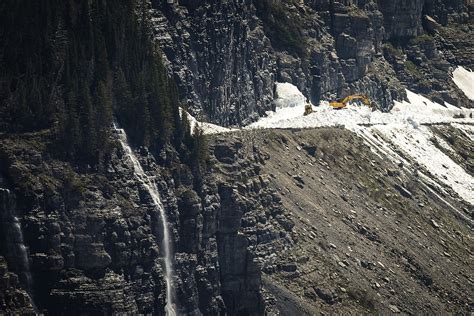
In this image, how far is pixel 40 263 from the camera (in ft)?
652

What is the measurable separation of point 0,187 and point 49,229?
15.2ft

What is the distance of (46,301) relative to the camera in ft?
654

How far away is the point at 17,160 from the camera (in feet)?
654

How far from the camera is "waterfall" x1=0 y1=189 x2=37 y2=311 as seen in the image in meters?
198

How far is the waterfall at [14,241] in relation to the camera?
197500 mm

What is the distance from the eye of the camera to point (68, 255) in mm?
199500

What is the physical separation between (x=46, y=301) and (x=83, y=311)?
2795 millimetres

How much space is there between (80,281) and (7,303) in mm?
6554

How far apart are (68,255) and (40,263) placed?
217 cm

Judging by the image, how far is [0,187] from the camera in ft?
650

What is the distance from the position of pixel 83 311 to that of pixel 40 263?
475cm

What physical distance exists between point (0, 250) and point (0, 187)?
4.50 metres

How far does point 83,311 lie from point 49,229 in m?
6.46

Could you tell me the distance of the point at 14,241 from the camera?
198m
